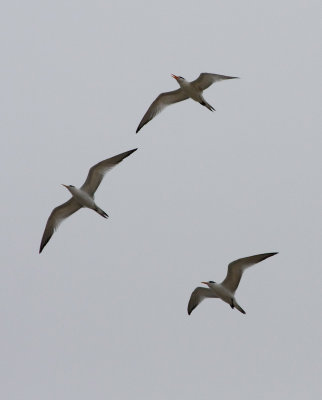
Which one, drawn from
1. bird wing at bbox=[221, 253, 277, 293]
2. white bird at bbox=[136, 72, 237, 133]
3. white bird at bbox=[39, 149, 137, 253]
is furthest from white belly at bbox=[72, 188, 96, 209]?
bird wing at bbox=[221, 253, 277, 293]

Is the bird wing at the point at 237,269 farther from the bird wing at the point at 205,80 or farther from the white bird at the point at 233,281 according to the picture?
the bird wing at the point at 205,80

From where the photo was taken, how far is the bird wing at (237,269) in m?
26.0

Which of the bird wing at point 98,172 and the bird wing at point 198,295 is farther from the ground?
the bird wing at point 98,172

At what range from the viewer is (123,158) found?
84.3 ft

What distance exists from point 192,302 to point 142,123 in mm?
6338

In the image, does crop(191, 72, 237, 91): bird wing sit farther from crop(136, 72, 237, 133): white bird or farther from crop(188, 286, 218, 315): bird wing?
crop(188, 286, 218, 315): bird wing

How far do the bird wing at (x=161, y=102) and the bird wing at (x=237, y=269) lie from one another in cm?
571

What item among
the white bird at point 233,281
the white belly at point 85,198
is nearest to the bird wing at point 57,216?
the white belly at point 85,198

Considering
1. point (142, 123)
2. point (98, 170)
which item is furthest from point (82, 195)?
point (142, 123)

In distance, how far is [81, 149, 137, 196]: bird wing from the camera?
1013 inches

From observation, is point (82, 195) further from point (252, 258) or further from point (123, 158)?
point (252, 258)

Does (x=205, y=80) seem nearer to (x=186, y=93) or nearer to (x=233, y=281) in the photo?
(x=186, y=93)

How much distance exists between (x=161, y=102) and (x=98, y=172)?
385 centimetres

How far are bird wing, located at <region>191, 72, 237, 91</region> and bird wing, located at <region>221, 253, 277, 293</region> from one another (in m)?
5.62
